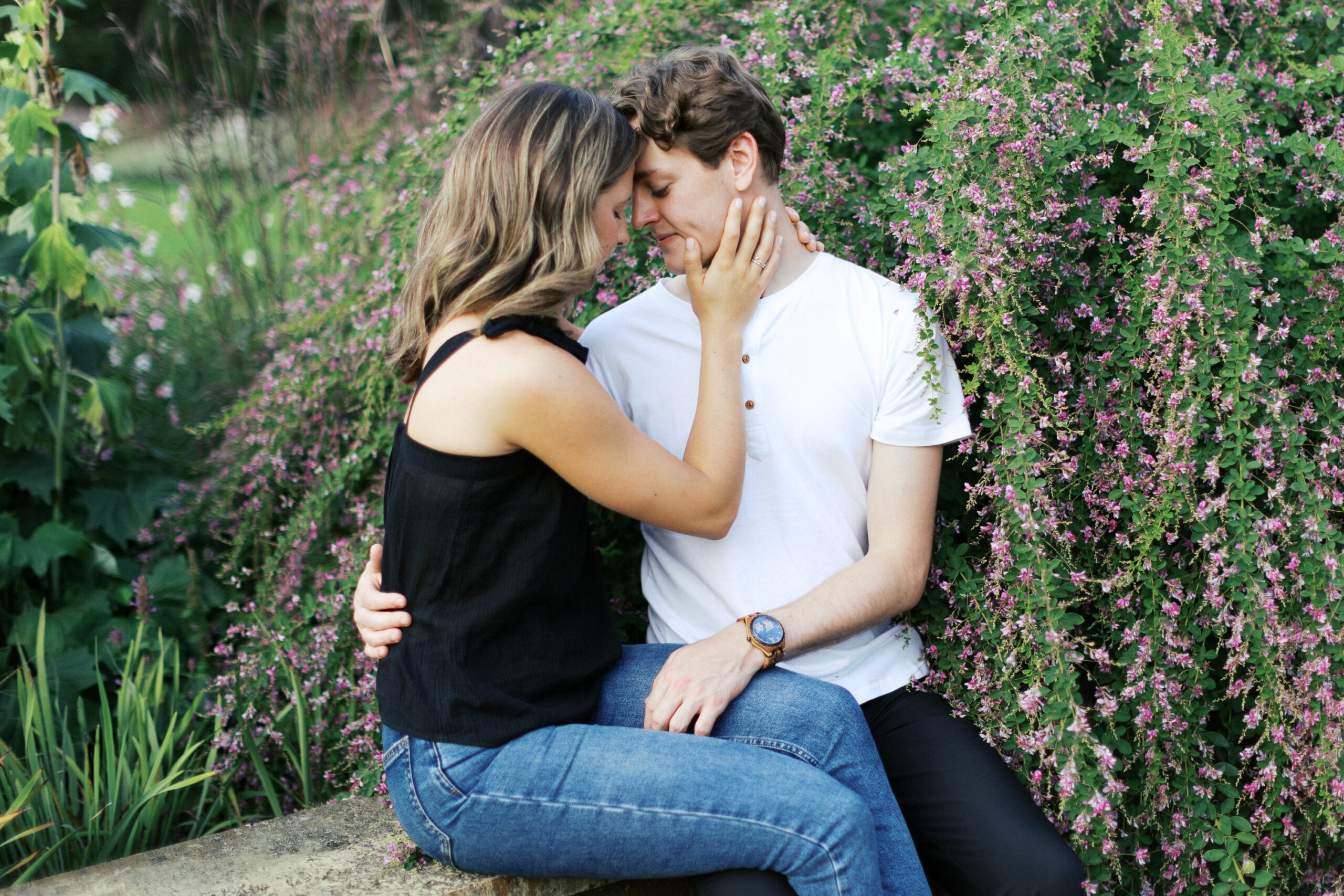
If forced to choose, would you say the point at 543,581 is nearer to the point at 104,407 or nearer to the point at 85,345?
the point at 104,407

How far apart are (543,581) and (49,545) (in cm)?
175

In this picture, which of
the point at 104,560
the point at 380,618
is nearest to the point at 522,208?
the point at 380,618

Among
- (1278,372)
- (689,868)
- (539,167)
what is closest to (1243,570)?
(1278,372)

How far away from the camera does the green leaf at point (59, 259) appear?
2596 millimetres

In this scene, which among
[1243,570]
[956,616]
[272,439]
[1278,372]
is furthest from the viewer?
[272,439]

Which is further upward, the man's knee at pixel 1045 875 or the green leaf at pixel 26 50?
the green leaf at pixel 26 50

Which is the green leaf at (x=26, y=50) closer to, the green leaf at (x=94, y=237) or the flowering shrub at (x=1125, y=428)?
the green leaf at (x=94, y=237)

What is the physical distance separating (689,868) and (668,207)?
120 cm

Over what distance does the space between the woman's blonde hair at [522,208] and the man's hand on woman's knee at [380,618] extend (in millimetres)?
481

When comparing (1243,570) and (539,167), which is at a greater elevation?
(539,167)

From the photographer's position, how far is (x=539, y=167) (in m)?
1.72

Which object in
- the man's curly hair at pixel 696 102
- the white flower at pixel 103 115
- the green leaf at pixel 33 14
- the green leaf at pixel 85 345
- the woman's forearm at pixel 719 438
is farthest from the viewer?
the white flower at pixel 103 115

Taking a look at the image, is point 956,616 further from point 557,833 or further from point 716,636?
point 557,833

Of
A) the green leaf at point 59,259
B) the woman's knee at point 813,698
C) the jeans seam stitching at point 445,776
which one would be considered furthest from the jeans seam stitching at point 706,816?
the green leaf at point 59,259
